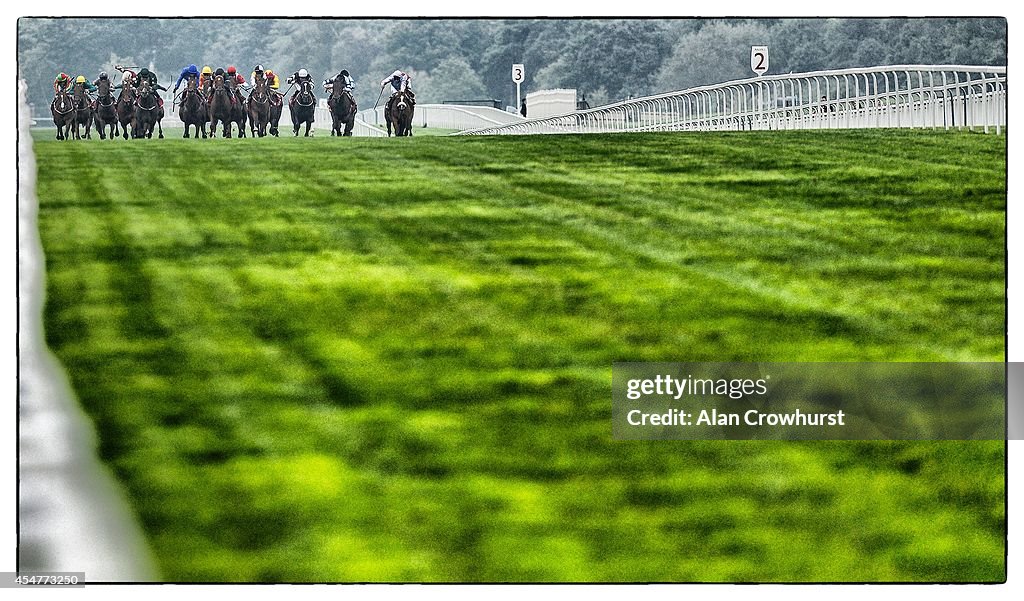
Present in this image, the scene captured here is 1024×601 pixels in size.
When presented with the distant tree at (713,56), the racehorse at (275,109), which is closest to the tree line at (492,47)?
the distant tree at (713,56)

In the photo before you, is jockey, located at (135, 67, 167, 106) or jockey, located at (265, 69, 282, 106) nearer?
jockey, located at (135, 67, 167, 106)

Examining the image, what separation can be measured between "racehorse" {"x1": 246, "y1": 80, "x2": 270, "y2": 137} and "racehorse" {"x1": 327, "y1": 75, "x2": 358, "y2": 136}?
12.4 inches

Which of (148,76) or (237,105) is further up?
(148,76)

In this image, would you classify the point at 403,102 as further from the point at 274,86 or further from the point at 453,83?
the point at 274,86

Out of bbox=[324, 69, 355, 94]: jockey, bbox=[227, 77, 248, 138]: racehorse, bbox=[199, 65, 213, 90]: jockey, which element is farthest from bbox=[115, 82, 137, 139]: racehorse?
bbox=[324, 69, 355, 94]: jockey

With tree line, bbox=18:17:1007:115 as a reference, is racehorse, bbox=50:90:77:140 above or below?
below

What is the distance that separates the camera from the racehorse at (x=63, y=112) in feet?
26.9

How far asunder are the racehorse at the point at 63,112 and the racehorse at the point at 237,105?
768 millimetres

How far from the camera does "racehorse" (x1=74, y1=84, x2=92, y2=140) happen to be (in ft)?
27.2

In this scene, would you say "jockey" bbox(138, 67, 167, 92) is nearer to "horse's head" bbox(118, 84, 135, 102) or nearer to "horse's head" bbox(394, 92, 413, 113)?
Answer: "horse's head" bbox(118, 84, 135, 102)

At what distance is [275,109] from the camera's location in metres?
8.48

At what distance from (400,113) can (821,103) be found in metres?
2.14

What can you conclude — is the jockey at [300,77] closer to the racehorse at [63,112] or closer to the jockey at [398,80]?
the jockey at [398,80]

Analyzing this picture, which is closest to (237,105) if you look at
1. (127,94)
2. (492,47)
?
(127,94)
